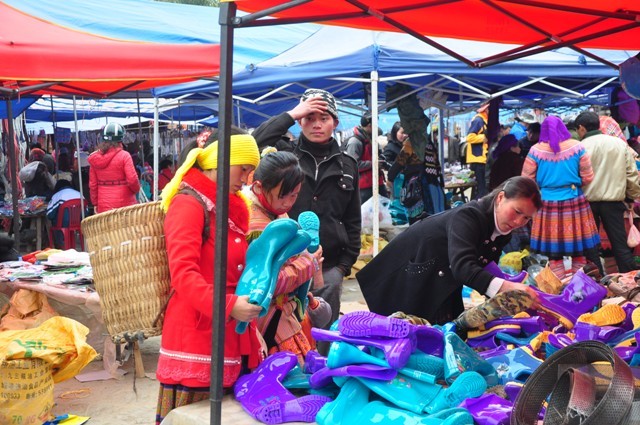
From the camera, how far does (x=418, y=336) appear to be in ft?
8.07

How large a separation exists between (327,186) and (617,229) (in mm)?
4649

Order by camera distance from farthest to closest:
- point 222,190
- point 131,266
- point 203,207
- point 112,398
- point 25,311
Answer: point 25,311
point 112,398
point 131,266
point 203,207
point 222,190

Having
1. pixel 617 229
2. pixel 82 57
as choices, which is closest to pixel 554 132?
pixel 617 229

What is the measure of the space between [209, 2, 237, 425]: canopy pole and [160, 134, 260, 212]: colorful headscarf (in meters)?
0.18

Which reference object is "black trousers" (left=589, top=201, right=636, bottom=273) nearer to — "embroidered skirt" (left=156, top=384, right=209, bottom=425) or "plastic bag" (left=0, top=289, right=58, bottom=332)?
"plastic bag" (left=0, top=289, right=58, bottom=332)

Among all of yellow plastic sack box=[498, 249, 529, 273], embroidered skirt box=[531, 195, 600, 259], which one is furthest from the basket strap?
yellow plastic sack box=[498, 249, 529, 273]

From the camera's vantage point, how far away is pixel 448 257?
337 cm

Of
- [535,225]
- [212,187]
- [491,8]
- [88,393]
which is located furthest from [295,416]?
[535,225]

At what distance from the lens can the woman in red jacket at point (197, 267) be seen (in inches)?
98.3

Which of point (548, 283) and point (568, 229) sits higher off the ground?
point (548, 283)

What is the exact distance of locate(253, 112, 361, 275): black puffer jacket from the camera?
3.98m

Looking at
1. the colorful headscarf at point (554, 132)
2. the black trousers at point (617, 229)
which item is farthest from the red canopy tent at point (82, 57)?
the black trousers at point (617, 229)

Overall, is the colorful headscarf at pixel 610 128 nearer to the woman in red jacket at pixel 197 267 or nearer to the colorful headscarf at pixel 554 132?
the colorful headscarf at pixel 554 132

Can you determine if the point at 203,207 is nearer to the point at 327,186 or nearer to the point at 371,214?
the point at 327,186
